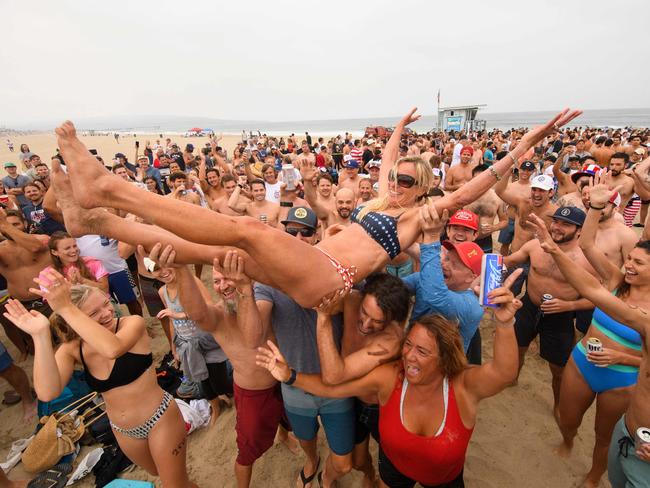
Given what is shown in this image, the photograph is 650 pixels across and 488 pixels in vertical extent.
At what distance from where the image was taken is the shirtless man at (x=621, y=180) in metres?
6.13

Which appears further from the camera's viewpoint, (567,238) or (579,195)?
(579,195)

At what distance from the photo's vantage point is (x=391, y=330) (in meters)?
2.25

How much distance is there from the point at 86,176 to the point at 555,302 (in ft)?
14.0

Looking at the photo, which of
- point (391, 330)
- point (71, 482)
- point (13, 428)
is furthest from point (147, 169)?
point (391, 330)

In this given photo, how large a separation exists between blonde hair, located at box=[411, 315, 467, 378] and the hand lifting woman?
2.13 metres

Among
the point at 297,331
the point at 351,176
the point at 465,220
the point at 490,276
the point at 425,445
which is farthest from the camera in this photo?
the point at 351,176

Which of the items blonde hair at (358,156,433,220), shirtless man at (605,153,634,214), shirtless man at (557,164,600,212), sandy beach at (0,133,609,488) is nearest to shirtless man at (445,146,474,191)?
shirtless man at (557,164,600,212)

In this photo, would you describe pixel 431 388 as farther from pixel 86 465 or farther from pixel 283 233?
pixel 86 465

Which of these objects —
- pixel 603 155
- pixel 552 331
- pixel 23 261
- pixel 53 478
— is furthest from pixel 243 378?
pixel 603 155

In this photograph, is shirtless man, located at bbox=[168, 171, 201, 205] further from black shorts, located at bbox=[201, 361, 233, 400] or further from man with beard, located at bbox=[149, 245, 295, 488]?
man with beard, located at bbox=[149, 245, 295, 488]

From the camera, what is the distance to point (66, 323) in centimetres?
252

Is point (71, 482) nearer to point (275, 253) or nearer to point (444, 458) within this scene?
point (275, 253)

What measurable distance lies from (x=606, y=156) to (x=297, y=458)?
13.5 m

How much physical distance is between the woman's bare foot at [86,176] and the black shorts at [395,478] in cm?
259
